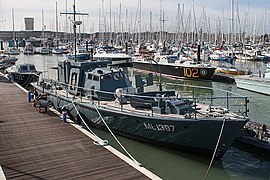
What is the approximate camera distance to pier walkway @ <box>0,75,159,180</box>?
9422mm

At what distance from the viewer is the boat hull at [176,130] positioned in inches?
475

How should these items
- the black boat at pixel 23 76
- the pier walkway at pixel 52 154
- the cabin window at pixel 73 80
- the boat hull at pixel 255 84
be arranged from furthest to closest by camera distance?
the black boat at pixel 23 76, the boat hull at pixel 255 84, the cabin window at pixel 73 80, the pier walkway at pixel 52 154

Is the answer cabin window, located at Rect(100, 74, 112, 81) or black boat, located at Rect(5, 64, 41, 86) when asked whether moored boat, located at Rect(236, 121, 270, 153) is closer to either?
cabin window, located at Rect(100, 74, 112, 81)

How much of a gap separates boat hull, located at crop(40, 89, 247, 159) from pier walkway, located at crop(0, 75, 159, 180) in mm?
1979

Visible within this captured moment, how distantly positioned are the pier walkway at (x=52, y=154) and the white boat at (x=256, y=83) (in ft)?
68.3

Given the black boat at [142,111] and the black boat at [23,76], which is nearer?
the black boat at [142,111]

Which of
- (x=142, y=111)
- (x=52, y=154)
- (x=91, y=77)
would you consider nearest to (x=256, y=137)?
(x=142, y=111)

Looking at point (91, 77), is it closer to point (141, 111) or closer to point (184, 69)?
point (141, 111)

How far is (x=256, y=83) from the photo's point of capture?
30609 mm

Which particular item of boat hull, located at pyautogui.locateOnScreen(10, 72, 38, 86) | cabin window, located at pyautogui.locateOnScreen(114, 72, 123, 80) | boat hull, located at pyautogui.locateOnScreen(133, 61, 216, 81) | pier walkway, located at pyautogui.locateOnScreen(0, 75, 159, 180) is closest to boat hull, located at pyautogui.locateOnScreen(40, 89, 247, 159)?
pier walkway, located at pyautogui.locateOnScreen(0, 75, 159, 180)

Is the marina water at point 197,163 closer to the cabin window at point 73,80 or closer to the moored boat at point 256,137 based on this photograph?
the moored boat at point 256,137

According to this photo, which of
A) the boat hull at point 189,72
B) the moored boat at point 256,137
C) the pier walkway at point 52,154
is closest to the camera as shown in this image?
the pier walkway at point 52,154

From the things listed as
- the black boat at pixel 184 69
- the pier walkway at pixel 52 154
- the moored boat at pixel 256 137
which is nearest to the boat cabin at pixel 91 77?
the pier walkway at pixel 52 154

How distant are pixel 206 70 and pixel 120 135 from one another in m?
25.0
